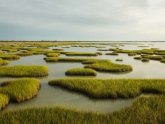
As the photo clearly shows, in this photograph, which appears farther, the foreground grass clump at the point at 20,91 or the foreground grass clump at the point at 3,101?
the foreground grass clump at the point at 20,91

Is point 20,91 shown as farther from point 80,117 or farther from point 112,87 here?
point 112,87

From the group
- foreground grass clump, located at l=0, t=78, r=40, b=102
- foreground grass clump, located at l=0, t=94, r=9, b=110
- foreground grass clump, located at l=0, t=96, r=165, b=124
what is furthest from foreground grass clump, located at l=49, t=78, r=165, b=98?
foreground grass clump, located at l=0, t=94, r=9, b=110

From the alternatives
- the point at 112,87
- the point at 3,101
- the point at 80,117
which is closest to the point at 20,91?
the point at 3,101

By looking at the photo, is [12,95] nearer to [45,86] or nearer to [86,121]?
[45,86]

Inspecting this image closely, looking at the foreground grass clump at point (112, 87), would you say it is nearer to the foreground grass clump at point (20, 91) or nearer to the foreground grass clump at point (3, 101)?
the foreground grass clump at point (20, 91)

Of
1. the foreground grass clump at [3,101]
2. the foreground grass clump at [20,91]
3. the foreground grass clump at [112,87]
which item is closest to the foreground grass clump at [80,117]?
the foreground grass clump at [3,101]
